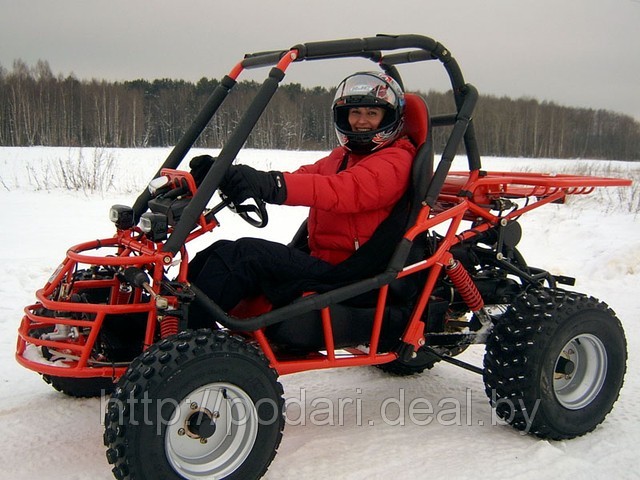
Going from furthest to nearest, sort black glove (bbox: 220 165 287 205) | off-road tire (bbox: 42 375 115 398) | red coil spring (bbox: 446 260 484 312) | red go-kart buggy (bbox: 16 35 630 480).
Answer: off-road tire (bbox: 42 375 115 398) < red coil spring (bbox: 446 260 484 312) < black glove (bbox: 220 165 287 205) < red go-kart buggy (bbox: 16 35 630 480)

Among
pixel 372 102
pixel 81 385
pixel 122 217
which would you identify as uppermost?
pixel 372 102

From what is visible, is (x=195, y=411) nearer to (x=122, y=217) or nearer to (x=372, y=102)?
(x=122, y=217)

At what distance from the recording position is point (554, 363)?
3379 millimetres

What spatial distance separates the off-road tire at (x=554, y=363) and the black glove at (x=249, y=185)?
1569 mm

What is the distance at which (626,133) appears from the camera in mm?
56094

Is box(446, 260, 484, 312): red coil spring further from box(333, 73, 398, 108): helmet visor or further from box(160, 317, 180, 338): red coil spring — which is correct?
box(160, 317, 180, 338): red coil spring

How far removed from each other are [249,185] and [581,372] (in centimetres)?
236

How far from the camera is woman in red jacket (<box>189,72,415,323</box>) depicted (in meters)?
2.95

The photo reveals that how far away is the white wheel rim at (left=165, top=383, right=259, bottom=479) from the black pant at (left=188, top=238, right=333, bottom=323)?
51cm

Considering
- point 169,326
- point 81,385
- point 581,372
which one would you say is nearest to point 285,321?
point 169,326

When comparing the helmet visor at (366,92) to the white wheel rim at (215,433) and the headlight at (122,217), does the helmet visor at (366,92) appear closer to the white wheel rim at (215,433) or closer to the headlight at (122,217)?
the headlight at (122,217)

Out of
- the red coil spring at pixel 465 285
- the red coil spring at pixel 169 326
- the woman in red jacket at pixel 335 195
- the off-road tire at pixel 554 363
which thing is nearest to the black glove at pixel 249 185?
the woman in red jacket at pixel 335 195

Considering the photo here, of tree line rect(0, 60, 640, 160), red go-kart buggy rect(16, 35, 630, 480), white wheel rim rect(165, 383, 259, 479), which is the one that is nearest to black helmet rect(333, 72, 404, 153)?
red go-kart buggy rect(16, 35, 630, 480)

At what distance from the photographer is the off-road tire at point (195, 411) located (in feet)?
7.97
